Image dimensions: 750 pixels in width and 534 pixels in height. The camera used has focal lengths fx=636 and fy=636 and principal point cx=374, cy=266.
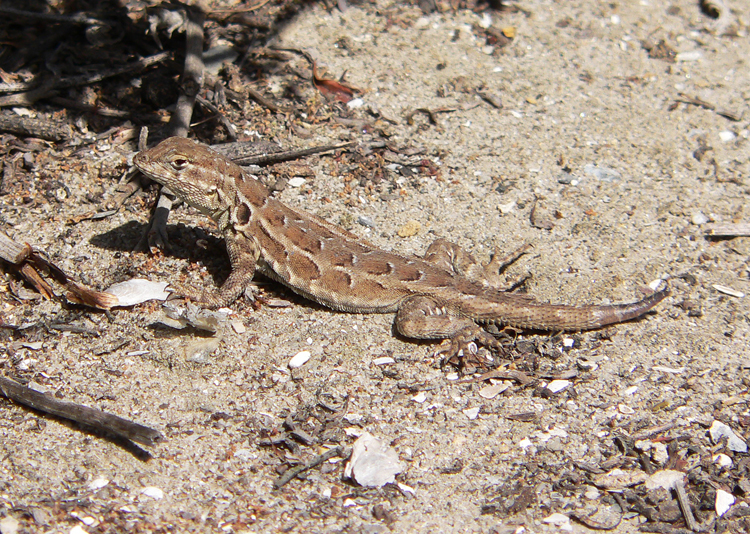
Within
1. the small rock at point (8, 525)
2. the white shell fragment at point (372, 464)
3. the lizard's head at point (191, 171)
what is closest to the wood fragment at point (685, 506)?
the white shell fragment at point (372, 464)

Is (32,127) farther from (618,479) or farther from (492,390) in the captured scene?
(618,479)

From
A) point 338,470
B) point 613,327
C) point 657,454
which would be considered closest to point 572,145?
point 613,327

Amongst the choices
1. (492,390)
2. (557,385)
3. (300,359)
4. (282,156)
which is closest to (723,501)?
(557,385)

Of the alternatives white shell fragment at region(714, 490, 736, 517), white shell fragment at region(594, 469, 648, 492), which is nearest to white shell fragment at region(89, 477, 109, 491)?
white shell fragment at region(594, 469, 648, 492)

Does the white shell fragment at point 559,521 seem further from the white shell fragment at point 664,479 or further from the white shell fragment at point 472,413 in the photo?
the white shell fragment at point 472,413

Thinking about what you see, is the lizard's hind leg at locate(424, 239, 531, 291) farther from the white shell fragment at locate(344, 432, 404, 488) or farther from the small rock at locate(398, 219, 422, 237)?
the white shell fragment at locate(344, 432, 404, 488)
